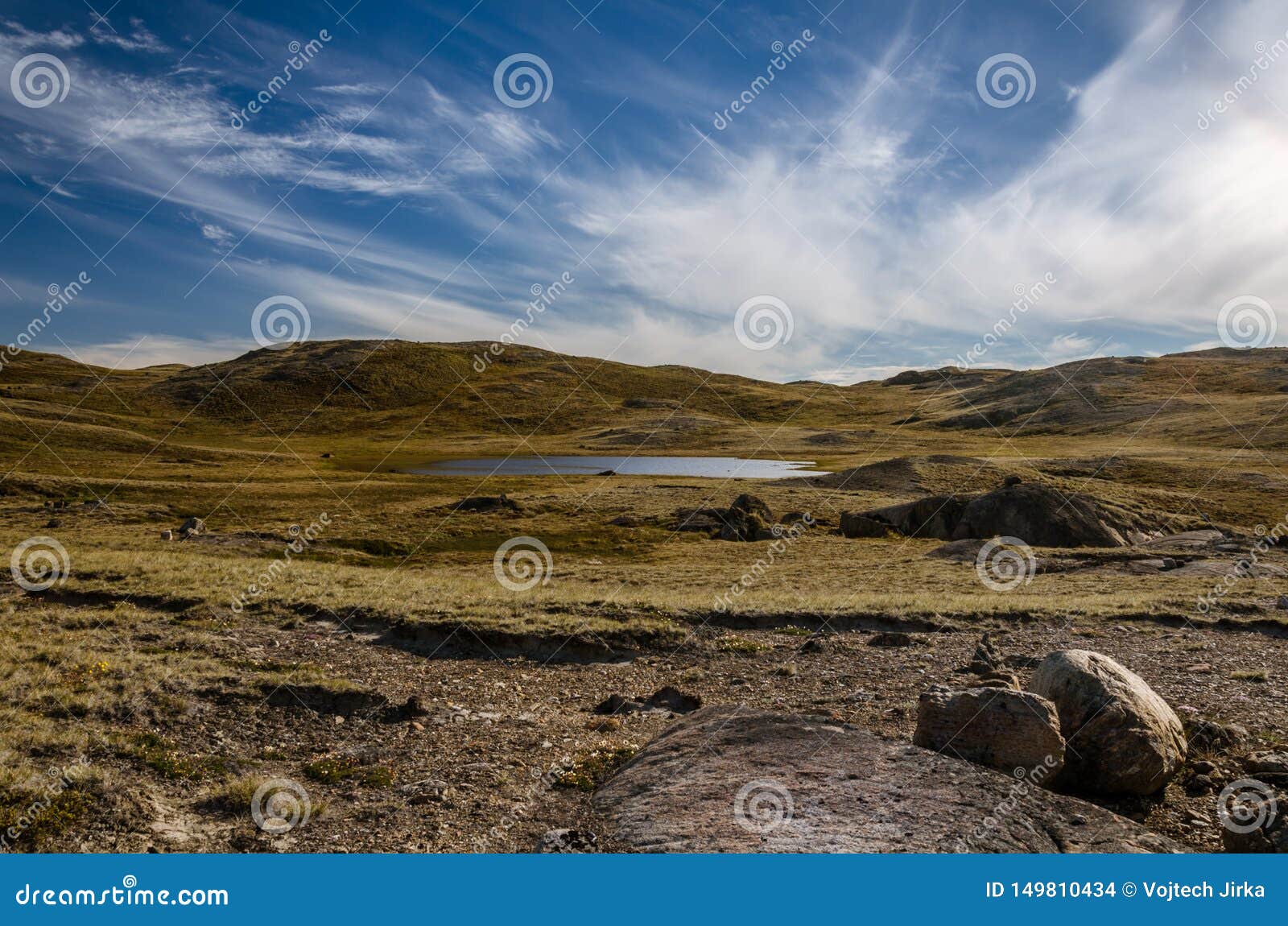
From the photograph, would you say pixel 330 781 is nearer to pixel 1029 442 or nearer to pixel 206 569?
pixel 206 569

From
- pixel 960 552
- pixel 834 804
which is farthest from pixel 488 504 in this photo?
pixel 834 804

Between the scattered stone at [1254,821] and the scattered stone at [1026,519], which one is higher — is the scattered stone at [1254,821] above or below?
below

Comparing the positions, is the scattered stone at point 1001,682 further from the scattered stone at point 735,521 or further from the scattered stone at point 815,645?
the scattered stone at point 735,521

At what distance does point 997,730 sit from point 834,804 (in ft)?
10.4

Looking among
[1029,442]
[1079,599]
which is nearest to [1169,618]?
[1079,599]

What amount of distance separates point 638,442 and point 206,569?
132604 mm

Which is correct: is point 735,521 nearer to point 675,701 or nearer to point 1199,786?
point 675,701

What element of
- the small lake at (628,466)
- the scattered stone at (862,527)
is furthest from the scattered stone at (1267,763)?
the small lake at (628,466)

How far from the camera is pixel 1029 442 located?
134375mm

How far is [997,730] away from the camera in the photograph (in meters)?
11.1

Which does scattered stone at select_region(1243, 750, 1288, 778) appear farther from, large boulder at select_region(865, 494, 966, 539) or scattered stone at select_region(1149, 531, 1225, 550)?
large boulder at select_region(865, 494, 966, 539)

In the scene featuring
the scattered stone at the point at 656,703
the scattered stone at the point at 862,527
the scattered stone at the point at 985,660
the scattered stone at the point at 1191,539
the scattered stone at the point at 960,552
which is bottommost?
the scattered stone at the point at 656,703

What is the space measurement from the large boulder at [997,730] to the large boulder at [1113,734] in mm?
477

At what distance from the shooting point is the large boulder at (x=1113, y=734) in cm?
1109
